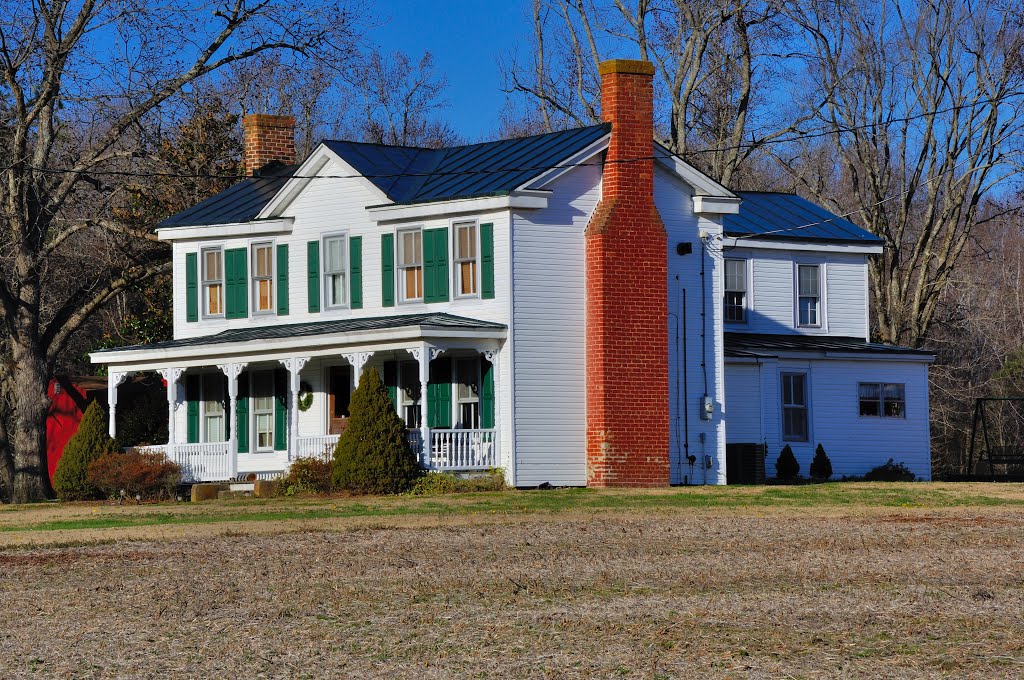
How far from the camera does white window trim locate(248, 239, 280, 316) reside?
35.4 meters

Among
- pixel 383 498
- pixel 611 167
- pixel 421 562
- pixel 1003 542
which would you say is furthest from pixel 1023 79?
pixel 421 562

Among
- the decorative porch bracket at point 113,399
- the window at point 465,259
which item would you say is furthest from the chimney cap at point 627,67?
the decorative porch bracket at point 113,399

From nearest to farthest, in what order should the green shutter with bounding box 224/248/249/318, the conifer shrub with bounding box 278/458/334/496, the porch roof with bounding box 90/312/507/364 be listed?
the conifer shrub with bounding box 278/458/334/496
the porch roof with bounding box 90/312/507/364
the green shutter with bounding box 224/248/249/318

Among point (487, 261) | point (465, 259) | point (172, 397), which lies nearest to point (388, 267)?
point (465, 259)

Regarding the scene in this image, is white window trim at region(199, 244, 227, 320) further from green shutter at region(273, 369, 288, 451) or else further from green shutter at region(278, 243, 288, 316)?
green shutter at region(273, 369, 288, 451)

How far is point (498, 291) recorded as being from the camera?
3159 centimetres

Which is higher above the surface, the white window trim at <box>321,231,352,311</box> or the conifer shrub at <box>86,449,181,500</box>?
the white window trim at <box>321,231,352,311</box>

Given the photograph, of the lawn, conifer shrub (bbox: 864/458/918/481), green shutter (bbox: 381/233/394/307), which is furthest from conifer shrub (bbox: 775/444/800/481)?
the lawn

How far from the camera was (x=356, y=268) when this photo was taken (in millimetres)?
34031

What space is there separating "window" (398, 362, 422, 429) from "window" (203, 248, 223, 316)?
5.31 meters

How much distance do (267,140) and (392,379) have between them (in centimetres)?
934

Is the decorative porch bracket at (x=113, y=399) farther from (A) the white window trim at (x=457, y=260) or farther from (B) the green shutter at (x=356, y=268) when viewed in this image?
(A) the white window trim at (x=457, y=260)

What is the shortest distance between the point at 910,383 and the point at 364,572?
84.1 ft

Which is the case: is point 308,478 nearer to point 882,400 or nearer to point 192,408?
point 192,408
